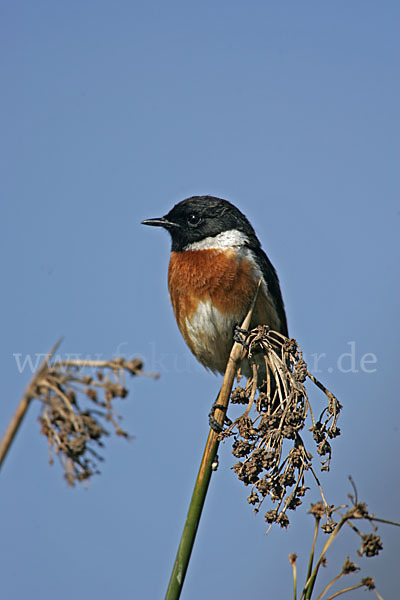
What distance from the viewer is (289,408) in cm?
336

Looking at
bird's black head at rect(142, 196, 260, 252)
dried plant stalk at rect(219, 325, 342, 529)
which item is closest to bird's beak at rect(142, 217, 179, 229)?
bird's black head at rect(142, 196, 260, 252)

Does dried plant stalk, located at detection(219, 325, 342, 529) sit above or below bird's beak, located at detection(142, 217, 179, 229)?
below

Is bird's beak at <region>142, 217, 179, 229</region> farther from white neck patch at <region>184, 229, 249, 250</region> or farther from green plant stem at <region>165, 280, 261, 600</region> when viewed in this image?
green plant stem at <region>165, 280, 261, 600</region>

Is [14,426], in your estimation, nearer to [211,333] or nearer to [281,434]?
[281,434]

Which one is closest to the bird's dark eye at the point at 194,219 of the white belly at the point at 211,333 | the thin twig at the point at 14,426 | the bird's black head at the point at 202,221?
the bird's black head at the point at 202,221

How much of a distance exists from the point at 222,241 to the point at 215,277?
0.50 m

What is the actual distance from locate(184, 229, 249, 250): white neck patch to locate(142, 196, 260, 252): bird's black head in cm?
3

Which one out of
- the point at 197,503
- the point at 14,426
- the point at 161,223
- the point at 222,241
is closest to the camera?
the point at 14,426

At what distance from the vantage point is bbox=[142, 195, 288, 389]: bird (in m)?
5.83

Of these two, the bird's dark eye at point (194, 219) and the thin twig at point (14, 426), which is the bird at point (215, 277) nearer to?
the bird's dark eye at point (194, 219)

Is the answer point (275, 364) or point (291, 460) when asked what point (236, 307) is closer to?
point (275, 364)

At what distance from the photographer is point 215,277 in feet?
19.4

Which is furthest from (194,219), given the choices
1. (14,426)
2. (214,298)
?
A: (14,426)

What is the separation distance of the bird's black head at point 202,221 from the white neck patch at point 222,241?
0.03 m
